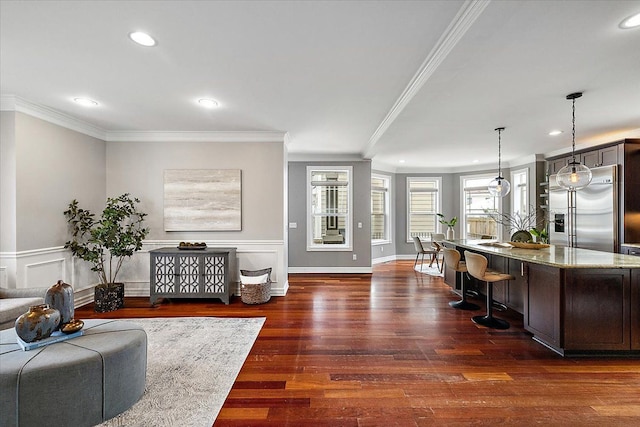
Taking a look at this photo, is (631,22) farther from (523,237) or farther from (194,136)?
(194,136)

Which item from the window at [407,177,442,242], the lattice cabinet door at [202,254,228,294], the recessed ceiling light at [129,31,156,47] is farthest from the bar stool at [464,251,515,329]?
the window at [407,177,442,242]

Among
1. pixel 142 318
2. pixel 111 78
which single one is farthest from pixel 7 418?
pixel 111 78

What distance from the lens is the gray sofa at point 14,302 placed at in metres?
2.66

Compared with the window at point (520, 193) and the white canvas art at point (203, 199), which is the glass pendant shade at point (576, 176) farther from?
the white canvas art at point (203, 199)

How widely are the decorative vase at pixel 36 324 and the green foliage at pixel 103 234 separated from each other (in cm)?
233

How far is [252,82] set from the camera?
296 centimetres

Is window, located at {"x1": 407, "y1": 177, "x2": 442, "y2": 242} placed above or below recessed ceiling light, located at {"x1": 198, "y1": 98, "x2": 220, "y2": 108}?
below

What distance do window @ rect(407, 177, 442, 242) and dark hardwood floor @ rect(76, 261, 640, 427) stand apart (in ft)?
15.1

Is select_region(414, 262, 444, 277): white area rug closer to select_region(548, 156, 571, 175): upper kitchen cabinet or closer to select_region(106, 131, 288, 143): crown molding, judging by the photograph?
select_region(548, 156, 571, 175): upper kitchen cabinet

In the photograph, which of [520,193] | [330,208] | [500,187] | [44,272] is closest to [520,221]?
[520,193]

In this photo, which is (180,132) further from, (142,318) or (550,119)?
(550,119)

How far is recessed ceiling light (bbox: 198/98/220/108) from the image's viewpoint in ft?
11.3

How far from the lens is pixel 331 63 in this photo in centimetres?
257

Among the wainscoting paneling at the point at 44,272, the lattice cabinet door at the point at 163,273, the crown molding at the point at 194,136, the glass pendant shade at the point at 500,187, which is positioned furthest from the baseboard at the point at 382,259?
the wainscoting paneling at the point at 44,272
